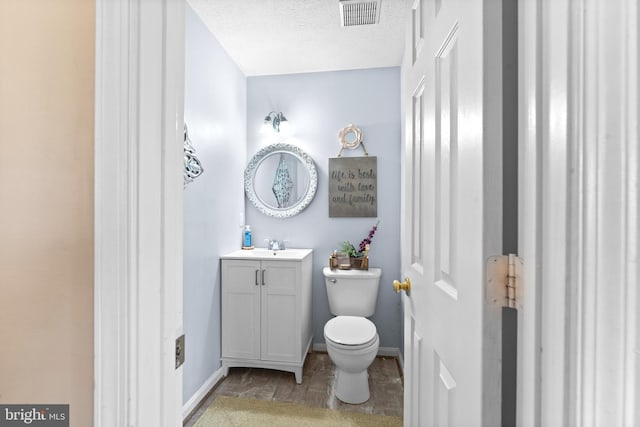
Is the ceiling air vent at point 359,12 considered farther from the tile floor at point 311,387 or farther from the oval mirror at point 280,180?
the tile floor at point 311,387

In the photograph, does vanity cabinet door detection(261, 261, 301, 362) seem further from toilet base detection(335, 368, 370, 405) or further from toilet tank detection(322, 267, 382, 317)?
toilet base detection(335, 368, 370, 405)

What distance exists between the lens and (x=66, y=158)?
24.1 inches

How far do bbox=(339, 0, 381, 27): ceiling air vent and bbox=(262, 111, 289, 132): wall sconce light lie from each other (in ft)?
3.05

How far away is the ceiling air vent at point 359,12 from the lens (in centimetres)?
178

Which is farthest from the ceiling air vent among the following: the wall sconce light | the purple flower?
the purple flower

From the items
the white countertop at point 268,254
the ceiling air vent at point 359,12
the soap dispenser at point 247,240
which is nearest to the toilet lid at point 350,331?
the white countertop at point 268,254

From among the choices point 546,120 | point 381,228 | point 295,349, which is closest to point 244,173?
point 381,228

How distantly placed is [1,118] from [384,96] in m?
2.50

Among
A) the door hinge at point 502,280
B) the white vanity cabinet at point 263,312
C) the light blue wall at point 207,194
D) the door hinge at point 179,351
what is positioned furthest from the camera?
the white vanity cabinet at point 263,312

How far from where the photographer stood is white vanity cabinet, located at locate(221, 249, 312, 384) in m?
2.21

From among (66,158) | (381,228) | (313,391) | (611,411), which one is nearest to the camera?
(611,411)

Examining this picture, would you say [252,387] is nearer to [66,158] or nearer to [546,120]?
[66,158]

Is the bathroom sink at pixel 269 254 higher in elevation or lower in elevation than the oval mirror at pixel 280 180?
lower

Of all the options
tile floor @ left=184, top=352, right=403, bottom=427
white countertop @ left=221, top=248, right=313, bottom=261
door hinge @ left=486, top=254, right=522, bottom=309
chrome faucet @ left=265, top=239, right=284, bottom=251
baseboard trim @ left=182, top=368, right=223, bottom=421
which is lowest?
tile floor @ left=184, top=352, right=403, bottom=427
